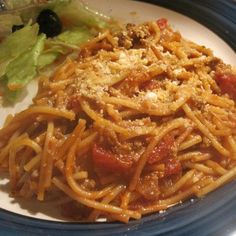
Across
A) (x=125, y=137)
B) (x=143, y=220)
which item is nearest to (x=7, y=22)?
(x=125, y=137)

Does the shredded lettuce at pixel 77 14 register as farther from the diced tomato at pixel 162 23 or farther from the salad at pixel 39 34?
the diced tomato at pixel 162 23

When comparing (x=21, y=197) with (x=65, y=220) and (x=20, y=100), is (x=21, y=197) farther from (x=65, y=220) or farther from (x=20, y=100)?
(x=20, y=100)

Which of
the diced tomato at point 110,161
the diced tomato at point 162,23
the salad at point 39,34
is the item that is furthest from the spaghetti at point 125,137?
the salad at point 39,34

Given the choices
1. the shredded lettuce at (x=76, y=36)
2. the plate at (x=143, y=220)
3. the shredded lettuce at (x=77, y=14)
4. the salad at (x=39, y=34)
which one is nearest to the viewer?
the plate at (x=143, y=220)

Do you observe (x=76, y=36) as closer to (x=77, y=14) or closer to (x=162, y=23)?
(x=77, y=14)

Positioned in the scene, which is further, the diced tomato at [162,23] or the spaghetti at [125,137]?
the diced tomato at [162,23]

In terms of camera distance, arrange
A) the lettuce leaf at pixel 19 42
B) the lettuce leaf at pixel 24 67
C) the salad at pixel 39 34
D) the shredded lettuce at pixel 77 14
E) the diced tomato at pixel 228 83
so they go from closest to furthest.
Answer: the diced tomato at pixel 228 83 < the lettuce leaf at pixel 24 67 < the salad at pixel 39 34 < the lettuce leaf at pixel 19 42 < the shredded lettuce at pixel 77 14

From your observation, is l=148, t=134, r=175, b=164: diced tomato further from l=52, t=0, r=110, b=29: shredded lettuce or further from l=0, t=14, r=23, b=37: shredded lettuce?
l=0, t=14, r=23, b=37: shredded lettuce
